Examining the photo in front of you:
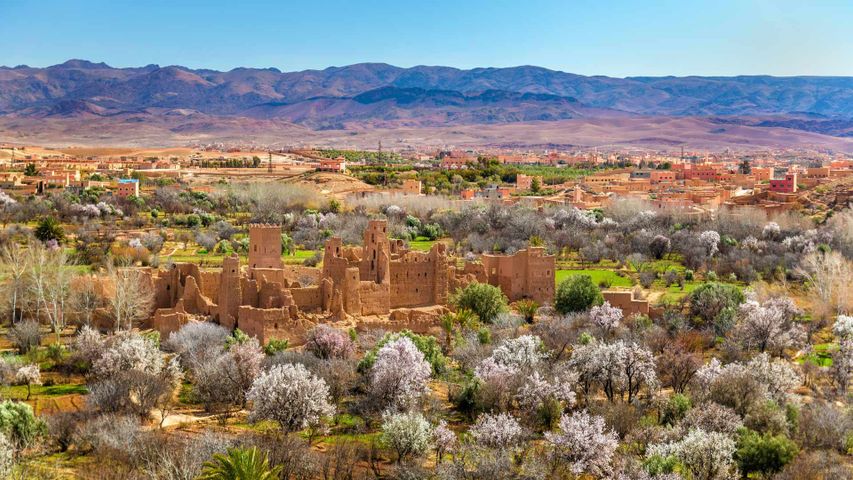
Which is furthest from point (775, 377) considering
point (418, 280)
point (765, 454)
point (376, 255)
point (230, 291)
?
point (230, 291)

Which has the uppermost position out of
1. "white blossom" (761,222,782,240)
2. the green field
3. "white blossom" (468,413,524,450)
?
"white blossom" (761,222,782,240)

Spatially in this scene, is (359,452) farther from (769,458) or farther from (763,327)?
(763,327)

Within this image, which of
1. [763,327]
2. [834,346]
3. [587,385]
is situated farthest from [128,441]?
[834,346]

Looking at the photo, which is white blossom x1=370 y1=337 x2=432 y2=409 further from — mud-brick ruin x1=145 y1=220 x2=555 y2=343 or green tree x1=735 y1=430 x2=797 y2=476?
green tree x1=735 y1=430 x2=797 y2=476

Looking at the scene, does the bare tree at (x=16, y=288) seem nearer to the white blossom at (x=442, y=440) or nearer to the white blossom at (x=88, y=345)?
the white blossom at (x=88, y=345)

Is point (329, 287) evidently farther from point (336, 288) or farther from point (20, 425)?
point (20, 425)

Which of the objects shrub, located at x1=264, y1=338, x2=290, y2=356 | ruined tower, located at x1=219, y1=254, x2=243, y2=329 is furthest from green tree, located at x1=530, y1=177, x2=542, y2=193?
shrub, located at x1=264, y1=338, x2=290, y2=356
